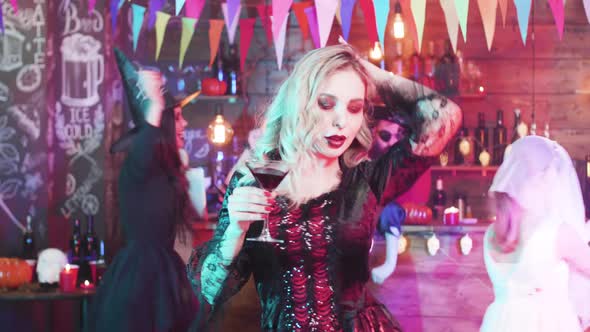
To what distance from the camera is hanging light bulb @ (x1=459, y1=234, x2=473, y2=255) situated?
4492 millimetres

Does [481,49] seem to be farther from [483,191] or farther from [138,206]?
[138,206]

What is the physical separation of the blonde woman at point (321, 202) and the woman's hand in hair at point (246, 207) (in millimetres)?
14

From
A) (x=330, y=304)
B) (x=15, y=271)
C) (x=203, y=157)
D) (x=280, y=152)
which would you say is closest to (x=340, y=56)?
(x=280, y=152)

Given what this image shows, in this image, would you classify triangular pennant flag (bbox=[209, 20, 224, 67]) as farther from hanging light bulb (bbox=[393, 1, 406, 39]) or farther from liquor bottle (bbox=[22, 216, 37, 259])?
liquor bottle (bbox=[22, 216, 37, 259])

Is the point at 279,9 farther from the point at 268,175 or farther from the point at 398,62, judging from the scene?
the point at 398,62

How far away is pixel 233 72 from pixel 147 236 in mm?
1685

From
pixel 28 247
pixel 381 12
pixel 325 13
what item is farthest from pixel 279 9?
pixel 28 247

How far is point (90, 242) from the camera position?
4.38 m

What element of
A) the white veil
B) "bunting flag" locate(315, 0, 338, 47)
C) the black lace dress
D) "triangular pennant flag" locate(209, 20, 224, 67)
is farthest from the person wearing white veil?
"triangular pennant flag" locate(209, 20, 224, 67)

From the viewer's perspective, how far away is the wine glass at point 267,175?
6.69ft

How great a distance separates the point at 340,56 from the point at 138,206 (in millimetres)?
1843

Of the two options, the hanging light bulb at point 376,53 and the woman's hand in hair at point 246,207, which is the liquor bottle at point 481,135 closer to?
the hanging light bulb at point 376,53

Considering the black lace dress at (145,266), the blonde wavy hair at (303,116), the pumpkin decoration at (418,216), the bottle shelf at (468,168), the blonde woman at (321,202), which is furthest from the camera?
the bottle shelf at (468,168)

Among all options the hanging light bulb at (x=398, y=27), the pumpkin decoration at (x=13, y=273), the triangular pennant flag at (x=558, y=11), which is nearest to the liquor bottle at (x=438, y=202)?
the hanging light bulb at (x=398, y=27)
